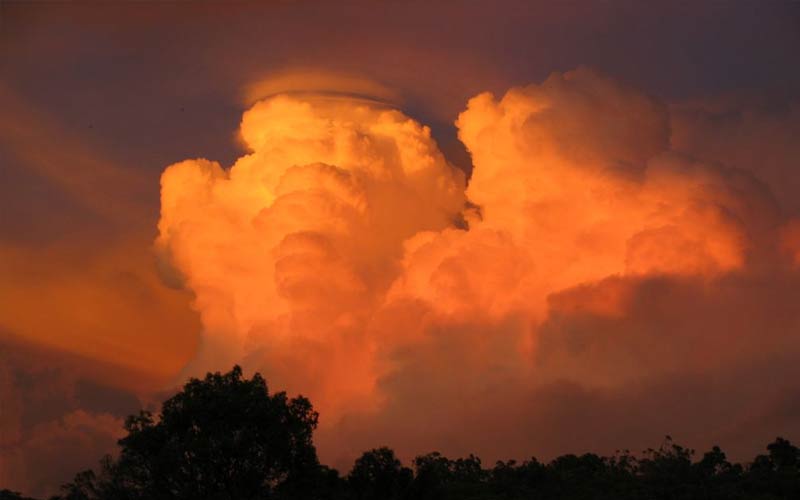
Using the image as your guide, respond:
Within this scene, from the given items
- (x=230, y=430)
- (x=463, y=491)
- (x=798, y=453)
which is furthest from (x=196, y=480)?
(x=798, y=453)

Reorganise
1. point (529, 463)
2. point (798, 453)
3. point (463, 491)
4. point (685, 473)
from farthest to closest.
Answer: point (798, 453)
point (529, 463)
point (685, 473)
point (463, 491)

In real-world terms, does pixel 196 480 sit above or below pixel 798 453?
below

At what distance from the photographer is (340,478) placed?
83.1 metres

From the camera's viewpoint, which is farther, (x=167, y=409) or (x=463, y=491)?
(x=463, y=491)

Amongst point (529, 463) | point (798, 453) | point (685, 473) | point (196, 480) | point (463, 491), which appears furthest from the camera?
point (798, 453)

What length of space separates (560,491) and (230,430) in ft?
126

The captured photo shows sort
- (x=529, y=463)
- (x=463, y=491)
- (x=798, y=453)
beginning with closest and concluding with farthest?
(x=463, y=491) → (x=529, y=463) → (x=798, y=453)

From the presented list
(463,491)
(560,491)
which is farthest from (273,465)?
(560,491)

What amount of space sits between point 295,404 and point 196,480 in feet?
Result: 31.0

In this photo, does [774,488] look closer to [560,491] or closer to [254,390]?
[560,491]

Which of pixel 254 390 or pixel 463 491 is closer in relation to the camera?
pixel 254 390

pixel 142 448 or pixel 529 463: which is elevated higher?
pixel 529 463

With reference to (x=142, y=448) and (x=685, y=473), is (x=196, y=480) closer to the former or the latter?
(x=142, y=448)

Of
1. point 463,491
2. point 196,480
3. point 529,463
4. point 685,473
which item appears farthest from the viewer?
point 529,463
